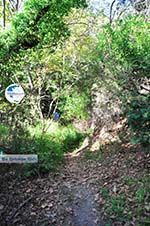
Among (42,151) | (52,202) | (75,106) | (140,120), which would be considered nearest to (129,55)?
(140,120)

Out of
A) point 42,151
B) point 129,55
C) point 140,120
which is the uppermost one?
point 129,55

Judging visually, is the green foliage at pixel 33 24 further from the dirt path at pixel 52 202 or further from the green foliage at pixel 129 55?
the dirt path at pixel 52 202

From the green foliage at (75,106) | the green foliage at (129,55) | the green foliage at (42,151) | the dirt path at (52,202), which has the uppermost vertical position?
the green foliage at (129,55)

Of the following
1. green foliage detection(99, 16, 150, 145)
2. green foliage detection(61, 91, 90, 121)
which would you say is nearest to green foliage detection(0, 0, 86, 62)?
green foliage detection(99, 16, 150, 145)

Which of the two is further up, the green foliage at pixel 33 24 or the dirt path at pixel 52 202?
the green foliage at pixel 33 24

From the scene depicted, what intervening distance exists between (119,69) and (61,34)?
5.35 feet

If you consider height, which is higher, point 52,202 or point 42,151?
point 42,151

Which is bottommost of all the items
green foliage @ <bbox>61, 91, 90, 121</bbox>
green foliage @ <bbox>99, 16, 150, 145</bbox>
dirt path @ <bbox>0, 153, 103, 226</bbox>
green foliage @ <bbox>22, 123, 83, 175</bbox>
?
dirt path @ <bbox>0, 153, 103, 226</bbox>

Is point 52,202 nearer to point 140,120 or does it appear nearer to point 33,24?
point 140,120

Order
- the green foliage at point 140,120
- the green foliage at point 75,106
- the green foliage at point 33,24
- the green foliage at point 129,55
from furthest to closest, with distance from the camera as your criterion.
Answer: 1. the green foliage at point 75,106
2. the green foliage at point 129,55
3. the green foliage at point 33,24
4. the green foliage at point 140,120

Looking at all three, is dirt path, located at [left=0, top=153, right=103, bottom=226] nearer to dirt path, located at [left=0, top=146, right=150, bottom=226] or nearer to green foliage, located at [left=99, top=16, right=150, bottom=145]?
dirt path, located at [left=0, top=146, right=150, bottom=226]

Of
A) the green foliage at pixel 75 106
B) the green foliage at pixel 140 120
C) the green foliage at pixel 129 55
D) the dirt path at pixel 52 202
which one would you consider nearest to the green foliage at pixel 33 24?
the green foliage at pixel 129 55

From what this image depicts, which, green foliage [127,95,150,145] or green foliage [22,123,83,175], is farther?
green foliage [22,123,83,175]

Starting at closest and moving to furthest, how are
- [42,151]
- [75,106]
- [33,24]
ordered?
[33,24]
[42,151]
[75,106]
